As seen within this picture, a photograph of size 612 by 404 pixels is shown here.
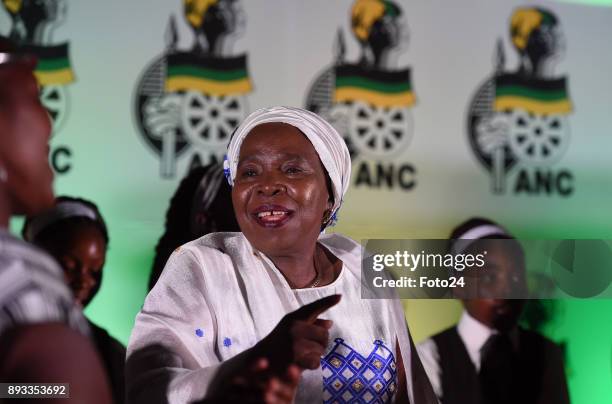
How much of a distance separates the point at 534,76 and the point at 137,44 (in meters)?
1.81

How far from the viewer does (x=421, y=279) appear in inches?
88.3

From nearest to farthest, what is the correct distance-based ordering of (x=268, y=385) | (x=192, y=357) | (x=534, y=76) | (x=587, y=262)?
1. (x=268, y=385)
2. (x=192, y=357)
3. (x=587, y=262)
4. (x=534, y=76)

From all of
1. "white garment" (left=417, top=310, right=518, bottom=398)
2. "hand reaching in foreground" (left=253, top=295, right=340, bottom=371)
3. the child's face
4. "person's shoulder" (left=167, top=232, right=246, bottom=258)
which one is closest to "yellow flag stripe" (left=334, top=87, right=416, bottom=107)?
the child's face

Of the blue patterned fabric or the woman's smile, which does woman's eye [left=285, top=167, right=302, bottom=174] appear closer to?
the woman's smile

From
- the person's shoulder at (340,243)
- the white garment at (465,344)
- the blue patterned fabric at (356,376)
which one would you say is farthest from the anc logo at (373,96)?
the blue patterned fabric at (356,376)

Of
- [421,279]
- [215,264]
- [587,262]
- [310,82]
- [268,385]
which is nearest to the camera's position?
[268,385]

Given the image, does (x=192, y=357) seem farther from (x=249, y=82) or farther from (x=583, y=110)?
(x=583, y=110)

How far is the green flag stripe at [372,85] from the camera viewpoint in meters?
3.64

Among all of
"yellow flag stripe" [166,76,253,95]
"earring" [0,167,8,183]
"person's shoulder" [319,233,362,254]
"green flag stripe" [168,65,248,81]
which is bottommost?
"person's shoulder" [319,233,362,254]

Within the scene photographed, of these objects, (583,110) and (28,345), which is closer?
(28,345)

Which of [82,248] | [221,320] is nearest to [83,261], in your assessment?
[82,248]

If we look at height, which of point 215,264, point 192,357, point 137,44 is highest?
point 137,44

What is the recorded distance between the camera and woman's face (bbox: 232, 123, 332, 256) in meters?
1.88

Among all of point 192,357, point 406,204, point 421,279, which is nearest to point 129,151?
point 406,204
